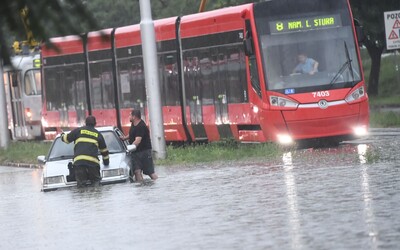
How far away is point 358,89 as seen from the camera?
2942 cm

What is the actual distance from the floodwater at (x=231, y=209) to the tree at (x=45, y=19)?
17.7ft

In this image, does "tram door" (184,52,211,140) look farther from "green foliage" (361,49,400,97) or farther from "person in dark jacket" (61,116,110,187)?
"green foliage" (361,49,400,97)

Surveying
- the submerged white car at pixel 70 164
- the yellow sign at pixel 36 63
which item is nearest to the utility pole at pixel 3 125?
the yellow sign at pixel 36 63

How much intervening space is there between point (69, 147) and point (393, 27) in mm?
14507

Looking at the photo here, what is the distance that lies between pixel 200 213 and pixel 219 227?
196cm

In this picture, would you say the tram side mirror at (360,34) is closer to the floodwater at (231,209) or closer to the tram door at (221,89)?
the tram door at (221,89)

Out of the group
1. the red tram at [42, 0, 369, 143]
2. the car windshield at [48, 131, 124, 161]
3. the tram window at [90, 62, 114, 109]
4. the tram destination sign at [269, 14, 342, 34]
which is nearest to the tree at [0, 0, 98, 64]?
the car windshield at [48, 131, 124, 161]

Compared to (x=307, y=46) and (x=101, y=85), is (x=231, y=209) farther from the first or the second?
(x=101, y=85)

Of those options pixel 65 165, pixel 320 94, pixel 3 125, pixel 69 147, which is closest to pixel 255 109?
pixel 320 94

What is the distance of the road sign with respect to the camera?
119 feet

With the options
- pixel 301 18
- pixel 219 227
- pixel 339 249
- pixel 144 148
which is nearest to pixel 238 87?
pixel 301 18

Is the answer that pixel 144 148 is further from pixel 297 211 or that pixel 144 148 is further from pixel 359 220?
pixel 359 220

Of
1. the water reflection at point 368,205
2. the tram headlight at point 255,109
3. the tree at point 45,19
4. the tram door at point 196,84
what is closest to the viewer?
the tree at point 45,19

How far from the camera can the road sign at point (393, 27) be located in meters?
36.3
